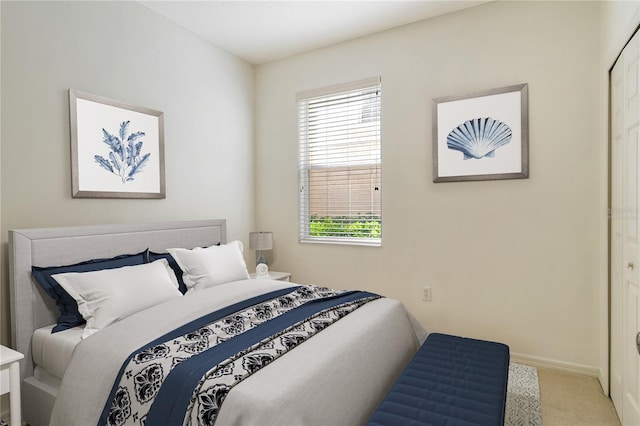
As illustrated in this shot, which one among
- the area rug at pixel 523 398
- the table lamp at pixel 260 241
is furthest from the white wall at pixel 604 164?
the table lamp at pixel 260 241

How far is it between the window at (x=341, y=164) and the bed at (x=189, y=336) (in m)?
1.18

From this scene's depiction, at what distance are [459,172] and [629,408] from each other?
1833 millimetres

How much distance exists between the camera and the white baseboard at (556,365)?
2688mm

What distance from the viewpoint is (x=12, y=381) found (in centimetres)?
176

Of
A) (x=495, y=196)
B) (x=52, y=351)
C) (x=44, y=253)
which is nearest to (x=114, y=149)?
(x=44, y=253)

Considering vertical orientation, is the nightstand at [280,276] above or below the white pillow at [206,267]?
below

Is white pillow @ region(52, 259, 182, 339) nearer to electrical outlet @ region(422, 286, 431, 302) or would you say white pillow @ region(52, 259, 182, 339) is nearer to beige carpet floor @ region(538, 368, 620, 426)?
electrical outlet @ region(422, 286, 431, 302)

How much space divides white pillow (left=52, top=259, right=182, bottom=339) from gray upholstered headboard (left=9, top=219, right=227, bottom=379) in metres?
0.19

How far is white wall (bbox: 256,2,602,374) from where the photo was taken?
2.70m

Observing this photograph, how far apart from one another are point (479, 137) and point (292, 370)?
95.1 inches

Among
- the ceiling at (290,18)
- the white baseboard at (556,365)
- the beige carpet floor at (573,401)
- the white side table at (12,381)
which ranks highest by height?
the ceiling at (290,18)

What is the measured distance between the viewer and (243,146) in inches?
158

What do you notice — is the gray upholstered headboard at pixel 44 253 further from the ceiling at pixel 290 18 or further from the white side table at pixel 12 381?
the ceiling at pixel 290 18

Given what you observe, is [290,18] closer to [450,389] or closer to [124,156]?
[124,156]
